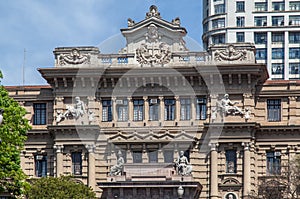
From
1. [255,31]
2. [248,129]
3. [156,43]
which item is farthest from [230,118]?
[255,31]

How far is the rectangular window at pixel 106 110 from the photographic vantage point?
107 m

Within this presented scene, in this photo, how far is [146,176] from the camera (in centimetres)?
10044

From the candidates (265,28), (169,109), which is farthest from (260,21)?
(169,109)

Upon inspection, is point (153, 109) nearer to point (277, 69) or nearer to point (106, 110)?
point (106, 110)

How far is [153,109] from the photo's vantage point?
106 metres

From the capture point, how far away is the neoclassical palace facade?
105 metres

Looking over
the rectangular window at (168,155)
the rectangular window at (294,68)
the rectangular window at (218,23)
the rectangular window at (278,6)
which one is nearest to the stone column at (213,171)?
the rectangular window at (168,155)

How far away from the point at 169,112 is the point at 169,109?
260mm

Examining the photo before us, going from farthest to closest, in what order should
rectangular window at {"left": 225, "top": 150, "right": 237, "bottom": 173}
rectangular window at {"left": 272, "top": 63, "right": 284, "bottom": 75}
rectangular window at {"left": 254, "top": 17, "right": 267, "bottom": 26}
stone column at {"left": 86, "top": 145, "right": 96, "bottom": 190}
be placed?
rectangular window at {"left": 254, "top": 17, "right": 267, "bottom": 26} → rectangular window at {"left": 272, "top": 63, "right": 284, "bottom": 75} → stone column at {"left": 86, "top": 145, "right": 96, "bottom": 190} → rectangular window at {"left": 225, "top": 150, "right": 237, "bottom": 173}

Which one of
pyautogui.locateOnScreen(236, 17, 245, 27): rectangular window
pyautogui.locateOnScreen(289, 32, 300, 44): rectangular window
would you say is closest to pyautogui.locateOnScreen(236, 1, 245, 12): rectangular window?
pyautogui.locateOnScreen(236, 17, 245, 27): rectangular window

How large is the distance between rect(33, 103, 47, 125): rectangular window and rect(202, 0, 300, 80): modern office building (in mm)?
69916

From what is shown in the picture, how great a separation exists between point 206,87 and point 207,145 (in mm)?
5004

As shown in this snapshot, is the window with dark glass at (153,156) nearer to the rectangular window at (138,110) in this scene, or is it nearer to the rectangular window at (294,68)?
the rectangular window at (138,110)

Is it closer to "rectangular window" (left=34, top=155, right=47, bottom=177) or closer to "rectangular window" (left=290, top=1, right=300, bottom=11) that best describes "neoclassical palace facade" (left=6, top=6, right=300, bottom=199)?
"rectangular window" (left=34, top=155, right=47, bottom=177)
